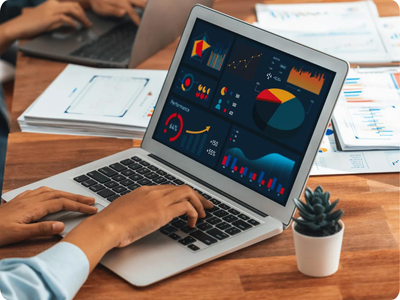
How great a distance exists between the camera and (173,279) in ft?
2.54

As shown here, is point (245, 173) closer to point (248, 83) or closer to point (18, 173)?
point (248, 83)

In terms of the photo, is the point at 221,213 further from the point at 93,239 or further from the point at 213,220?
the point at 93,239

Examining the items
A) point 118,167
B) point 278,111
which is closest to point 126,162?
point 118,167

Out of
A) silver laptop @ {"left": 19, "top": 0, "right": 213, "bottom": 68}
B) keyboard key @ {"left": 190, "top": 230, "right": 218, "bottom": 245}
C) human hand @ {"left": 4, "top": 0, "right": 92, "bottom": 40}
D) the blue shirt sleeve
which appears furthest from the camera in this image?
human hand @ {"left": 4, "top": 0, "right": 92, "bottom": 40}

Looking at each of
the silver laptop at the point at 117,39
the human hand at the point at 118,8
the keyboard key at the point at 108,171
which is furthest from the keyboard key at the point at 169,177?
the human hand at the point at 118,8

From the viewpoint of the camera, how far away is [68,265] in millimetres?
741

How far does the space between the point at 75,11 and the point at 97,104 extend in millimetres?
543

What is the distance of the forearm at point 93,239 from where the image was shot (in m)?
0.77

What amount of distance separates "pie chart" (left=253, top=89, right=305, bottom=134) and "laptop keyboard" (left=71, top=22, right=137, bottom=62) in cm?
67

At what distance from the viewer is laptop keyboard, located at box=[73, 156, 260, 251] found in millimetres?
839

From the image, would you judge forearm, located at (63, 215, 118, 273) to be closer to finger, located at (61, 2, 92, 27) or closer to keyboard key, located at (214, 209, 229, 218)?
keyboard key, located at (214, 209, 229, 218)

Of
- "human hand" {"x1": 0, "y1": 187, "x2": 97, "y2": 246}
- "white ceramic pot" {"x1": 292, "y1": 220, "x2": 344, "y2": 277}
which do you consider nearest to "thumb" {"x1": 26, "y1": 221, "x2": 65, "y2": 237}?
"human hand" {"x1": 0, "y1": 187, "x2": 97, "y2": 246}

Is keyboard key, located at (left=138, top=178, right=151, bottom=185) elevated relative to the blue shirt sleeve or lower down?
elevated

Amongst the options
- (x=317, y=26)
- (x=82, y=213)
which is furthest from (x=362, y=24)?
(x=82, y=213)
